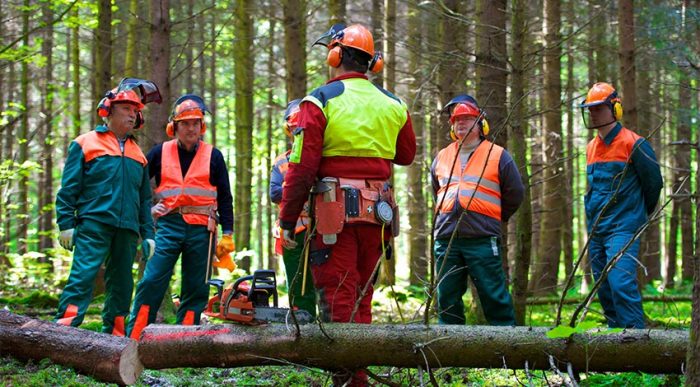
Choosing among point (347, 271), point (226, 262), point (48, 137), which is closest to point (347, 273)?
point (347, 271)

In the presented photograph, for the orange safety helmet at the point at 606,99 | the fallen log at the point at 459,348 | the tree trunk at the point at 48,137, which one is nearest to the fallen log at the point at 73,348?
the fallen log at the point at 459,348

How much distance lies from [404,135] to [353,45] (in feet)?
2.52

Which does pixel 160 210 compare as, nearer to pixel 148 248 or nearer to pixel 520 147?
pixel 148 248

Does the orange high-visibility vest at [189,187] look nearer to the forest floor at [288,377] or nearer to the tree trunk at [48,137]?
the forest floor at [288,377]

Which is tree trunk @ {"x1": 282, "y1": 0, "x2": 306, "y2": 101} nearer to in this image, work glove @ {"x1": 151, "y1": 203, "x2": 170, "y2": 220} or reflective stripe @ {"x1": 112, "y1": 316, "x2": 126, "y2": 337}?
work glove @ {"x1": 151, "y1": 203, "x2": 170, "y2": 220}

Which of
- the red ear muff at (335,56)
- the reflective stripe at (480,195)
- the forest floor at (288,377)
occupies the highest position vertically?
the red ear muff at (335,56)

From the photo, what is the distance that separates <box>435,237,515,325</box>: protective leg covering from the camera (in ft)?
19.8

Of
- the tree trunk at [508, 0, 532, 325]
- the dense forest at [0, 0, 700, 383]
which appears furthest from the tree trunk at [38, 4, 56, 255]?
the tree trunk at [508, 0, 532, 325]

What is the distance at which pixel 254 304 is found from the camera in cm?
455

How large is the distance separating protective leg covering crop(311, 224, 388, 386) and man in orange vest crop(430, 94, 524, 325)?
1200 millimetres

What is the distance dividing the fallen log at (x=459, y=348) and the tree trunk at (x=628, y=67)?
6.87 meters

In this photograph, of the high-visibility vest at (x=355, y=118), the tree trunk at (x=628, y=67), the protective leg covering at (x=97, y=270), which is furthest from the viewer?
the tree trunk at (x=628, y=67)

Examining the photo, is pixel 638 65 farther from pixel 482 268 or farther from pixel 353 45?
pixel 353 45

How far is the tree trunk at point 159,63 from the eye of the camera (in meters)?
7.80
